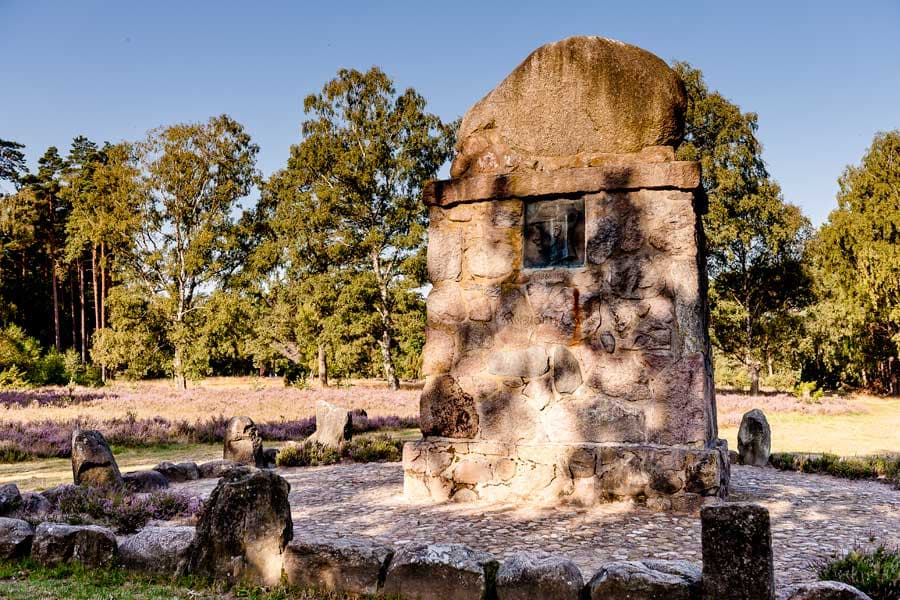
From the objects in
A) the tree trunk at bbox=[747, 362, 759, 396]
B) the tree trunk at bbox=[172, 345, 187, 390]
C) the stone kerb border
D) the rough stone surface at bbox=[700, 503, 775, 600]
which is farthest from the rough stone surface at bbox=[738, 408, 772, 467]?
the tree trunk at bbox=[172, 345, 187, 390]

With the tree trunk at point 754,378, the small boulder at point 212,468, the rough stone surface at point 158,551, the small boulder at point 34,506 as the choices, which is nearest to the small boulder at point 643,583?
the rough stone surface at point 158,551

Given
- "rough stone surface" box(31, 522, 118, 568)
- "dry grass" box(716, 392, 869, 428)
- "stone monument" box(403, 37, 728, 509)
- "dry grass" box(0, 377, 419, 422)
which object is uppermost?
"stone monument" box(403, 37, 728, 509)

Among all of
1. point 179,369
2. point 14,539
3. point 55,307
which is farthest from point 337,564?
point 55,307

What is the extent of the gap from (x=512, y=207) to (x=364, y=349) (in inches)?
1023

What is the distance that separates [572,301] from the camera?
7.05 m

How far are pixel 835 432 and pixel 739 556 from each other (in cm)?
1575

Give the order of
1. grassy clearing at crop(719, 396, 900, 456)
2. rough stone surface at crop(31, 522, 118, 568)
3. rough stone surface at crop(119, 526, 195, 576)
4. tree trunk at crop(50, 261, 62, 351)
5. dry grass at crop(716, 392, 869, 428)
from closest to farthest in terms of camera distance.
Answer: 1. rough stone surface at crop(119, 526, 195, 576)
2. rough stone surface at crop(31, 522, 118, 568)
3. grassy clearing at crop(719, 396, 900, 456)
4. dry grass at crop(716, 392, 869, 428)
5. tree trunk at crop(50, 261, 62, 351)

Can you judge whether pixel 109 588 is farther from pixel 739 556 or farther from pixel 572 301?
pixel 572 301

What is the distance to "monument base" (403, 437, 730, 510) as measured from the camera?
6355mm

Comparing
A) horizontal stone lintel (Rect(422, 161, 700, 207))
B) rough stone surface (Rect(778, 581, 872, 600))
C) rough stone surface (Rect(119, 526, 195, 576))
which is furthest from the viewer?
horizontal stone lintel (Rect(422, 161, 700, 207))

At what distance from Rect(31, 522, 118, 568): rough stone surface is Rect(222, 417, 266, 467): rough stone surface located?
5.11 meters

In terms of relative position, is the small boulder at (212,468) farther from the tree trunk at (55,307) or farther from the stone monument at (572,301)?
the tree trunk at (55,307)

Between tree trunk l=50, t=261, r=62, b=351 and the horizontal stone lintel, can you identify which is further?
tree trunk l=50, t=261, r=62, b=351

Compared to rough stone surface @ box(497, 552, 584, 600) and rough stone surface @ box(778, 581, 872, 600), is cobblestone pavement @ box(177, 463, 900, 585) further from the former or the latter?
rough stone surface @ box(778, 581, 872, 600)
